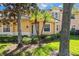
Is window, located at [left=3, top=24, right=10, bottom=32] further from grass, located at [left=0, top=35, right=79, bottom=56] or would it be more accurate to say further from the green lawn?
the green lawn

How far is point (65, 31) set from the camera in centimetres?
425

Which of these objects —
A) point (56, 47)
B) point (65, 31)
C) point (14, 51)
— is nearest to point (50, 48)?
point (56, 47)

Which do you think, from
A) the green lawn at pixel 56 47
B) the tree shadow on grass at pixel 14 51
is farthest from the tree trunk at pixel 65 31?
the tree shadow on grass at pixel 14 51

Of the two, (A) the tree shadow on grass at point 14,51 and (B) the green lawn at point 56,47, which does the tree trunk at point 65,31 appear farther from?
(A) the tree shadow on grass at point 14,51

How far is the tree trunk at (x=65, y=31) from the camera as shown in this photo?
4.24m

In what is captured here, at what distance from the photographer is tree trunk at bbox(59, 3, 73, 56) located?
4238 mm

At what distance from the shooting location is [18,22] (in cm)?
427

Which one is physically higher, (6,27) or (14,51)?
(6,27)

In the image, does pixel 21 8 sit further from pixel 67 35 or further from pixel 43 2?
pixel 67 35

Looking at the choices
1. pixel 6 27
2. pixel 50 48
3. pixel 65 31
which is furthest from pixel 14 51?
pixel 65 31

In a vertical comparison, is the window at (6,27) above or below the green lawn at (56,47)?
above

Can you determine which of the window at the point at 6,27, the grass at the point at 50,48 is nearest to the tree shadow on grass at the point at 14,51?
the grass at the point at 50,48

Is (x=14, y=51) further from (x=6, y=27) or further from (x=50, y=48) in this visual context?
(x=50, y=48)

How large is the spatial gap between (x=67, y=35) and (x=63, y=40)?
77 millimetres
